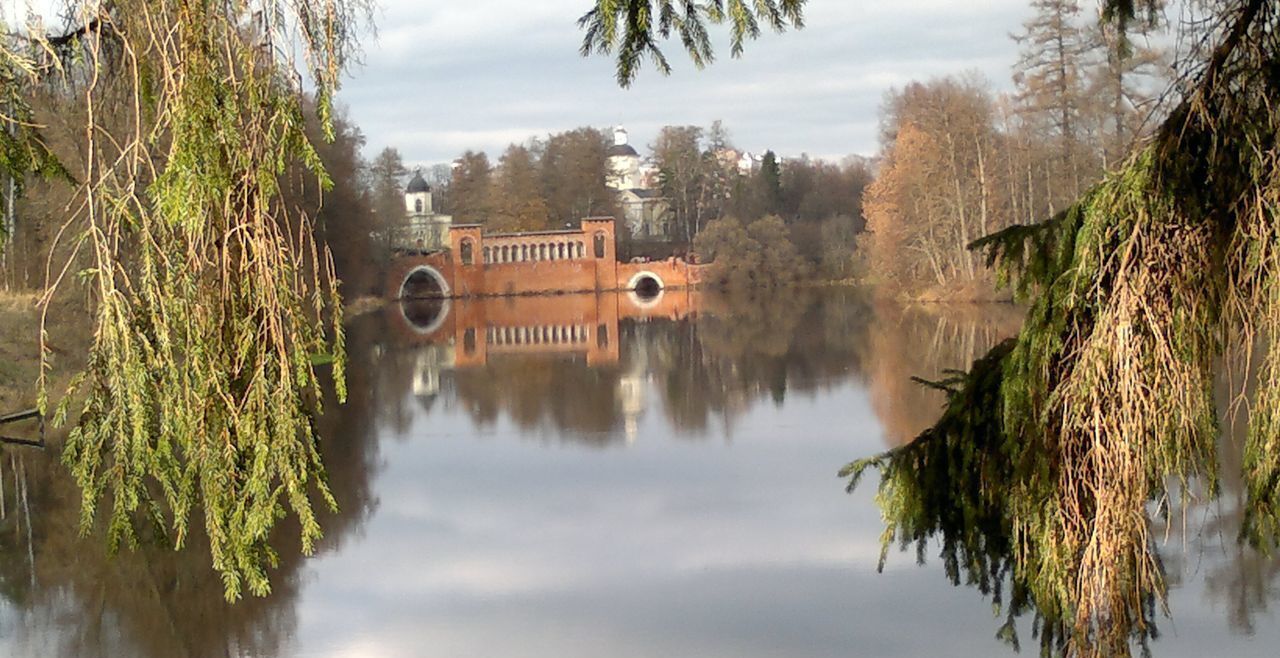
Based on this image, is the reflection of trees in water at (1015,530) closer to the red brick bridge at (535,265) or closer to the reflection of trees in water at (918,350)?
the reflection of trees in water at (918,350)

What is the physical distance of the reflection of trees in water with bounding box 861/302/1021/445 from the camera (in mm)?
14758

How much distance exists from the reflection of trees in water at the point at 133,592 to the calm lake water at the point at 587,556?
20 mm

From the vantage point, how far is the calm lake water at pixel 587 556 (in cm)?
736

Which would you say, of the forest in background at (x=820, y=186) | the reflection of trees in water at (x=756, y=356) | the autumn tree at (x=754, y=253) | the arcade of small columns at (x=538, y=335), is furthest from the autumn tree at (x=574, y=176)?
the arcade of small columns at (x=538, y=335)

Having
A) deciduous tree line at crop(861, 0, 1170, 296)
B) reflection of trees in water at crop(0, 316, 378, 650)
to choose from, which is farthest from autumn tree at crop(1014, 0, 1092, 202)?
reflection of trees in water at crop(0, 316, 378, 650)

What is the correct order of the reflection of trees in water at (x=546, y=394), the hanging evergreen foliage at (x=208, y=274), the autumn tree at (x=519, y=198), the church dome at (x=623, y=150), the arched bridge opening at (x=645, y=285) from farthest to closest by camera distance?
the church dome at (x=623, y=150) → the autumn tree at (x=519, y=198) → the arched bridge opening at (x=645, y=285) → the reflection of trees in water at (x=546, y=394) → the hanging evergreen foliage at (x=208, y=274)

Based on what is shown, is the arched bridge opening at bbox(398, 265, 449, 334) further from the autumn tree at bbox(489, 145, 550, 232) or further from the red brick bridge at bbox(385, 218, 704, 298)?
the autumn tree at bbox(489, 145, 550, 232)

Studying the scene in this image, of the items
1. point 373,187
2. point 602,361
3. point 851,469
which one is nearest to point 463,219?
point 373,187

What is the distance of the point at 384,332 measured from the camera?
104ft

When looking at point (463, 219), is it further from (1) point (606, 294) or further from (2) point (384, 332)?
(2) point (384, 332)

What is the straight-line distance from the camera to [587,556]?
30.7ft

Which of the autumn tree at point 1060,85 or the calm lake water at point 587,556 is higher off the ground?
the autumn tree at point 1060,85

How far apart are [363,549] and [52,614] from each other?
2312 mm

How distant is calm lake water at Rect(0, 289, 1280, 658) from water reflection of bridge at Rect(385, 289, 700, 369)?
26.4 ft
